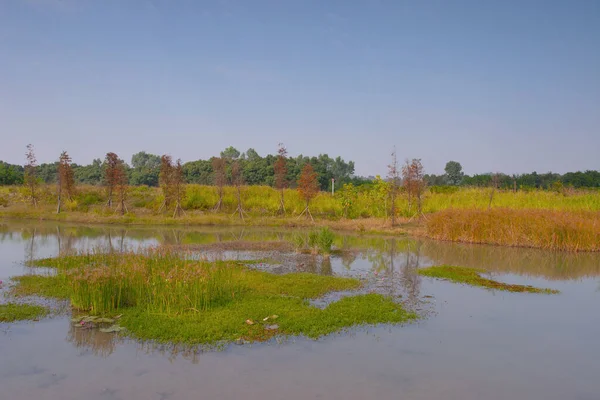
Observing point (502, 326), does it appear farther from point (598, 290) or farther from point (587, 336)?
point (598, 290)

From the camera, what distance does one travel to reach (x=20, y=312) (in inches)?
329

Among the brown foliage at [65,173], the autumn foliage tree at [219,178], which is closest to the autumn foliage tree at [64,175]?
the brown foliage at [65,173]

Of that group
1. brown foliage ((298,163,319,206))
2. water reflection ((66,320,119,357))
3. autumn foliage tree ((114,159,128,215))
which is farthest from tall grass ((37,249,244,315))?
autumn foliage tree ((114,159,128,215))

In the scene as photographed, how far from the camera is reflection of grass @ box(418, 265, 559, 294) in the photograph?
11375 millimetres

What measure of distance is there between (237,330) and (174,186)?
77.8 feet

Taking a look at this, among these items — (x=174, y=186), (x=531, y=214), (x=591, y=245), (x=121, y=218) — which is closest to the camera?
(x=591, y=245)

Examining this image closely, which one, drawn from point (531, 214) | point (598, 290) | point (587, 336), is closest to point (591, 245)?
point (531, 214)

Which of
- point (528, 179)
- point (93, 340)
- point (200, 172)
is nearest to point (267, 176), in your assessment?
point (200, 172)

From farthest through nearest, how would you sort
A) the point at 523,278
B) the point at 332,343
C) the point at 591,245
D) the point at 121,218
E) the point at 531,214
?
the point at 121,218
the point at 531,214
the point at 591,245
the point at 523,278
the point at 332,343

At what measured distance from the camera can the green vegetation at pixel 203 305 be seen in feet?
24.7

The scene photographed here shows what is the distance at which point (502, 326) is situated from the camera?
8484 millimetres

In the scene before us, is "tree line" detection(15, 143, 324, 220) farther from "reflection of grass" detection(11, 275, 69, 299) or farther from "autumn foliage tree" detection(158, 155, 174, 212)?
"reflection of grass" detection(11, 275, 69, 299)

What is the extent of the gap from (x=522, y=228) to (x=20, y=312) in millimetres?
17842

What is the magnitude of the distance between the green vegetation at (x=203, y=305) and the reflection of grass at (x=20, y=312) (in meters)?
0.64
